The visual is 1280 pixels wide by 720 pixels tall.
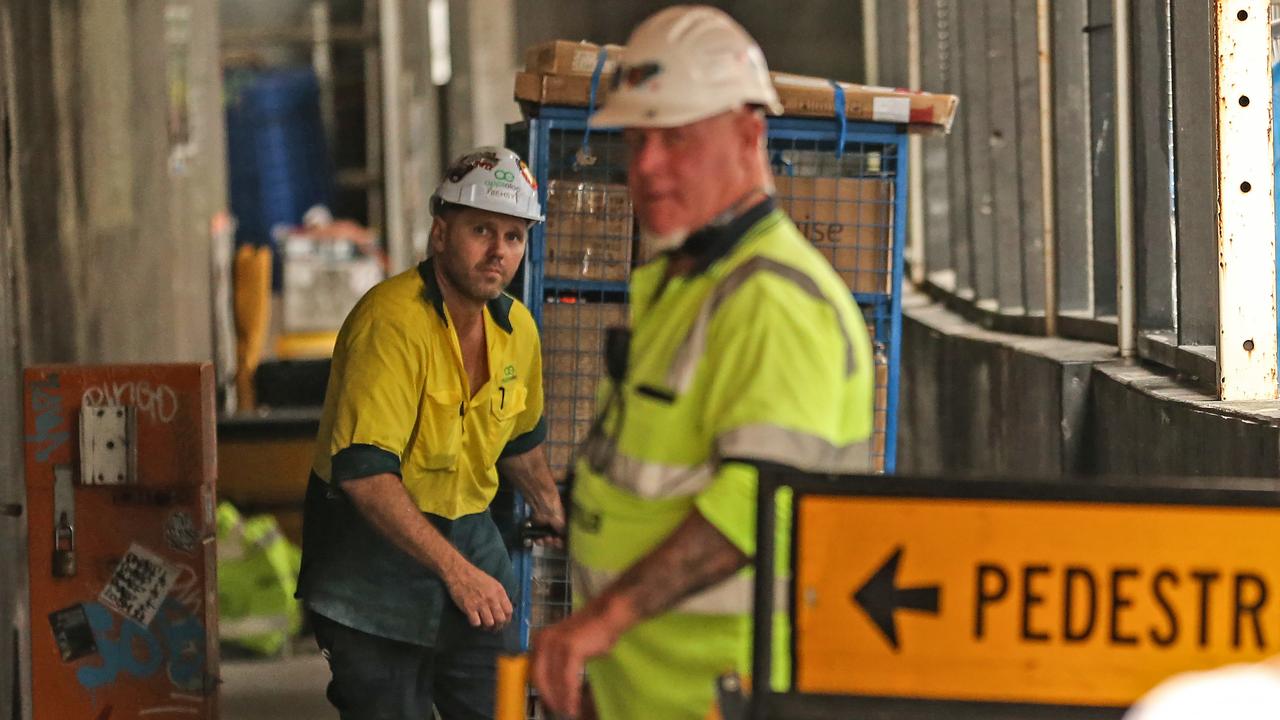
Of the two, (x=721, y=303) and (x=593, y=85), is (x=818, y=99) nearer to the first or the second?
(x=593, y=85)

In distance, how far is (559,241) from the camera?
6395mm

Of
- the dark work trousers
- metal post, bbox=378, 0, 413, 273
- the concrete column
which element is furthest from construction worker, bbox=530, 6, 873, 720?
metal post, bbox=378, 0, 413, 273

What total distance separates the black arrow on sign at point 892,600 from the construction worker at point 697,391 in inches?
7.2

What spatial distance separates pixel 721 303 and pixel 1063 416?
4464mm

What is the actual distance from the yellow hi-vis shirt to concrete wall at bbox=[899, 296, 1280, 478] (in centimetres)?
182

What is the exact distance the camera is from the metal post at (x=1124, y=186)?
7535 millimetres

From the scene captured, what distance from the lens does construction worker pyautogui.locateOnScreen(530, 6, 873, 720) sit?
11.1 ft

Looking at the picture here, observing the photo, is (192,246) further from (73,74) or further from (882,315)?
(882,315)

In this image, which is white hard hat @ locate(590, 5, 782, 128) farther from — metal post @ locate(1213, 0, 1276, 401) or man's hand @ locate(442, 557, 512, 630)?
metal post @ locate(1213, 0, 1276, 401)

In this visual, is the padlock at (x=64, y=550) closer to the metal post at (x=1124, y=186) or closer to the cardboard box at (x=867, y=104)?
the cardboard box at (x=867, y=104)

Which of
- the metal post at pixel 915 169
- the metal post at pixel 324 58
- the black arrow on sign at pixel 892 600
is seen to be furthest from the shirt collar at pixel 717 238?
the metal post at pixel 324 58

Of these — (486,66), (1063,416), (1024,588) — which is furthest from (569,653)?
(486,66)

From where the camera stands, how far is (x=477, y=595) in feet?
17.6

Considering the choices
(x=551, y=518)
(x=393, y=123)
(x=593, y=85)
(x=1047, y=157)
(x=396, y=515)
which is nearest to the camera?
(x=396, y=515)
